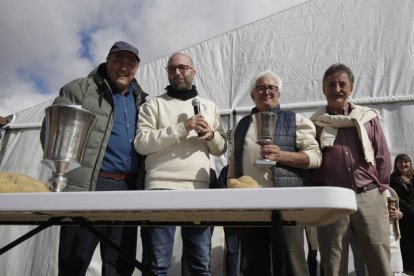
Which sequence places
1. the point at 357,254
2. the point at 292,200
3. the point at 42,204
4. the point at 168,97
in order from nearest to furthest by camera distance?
the point at 292,200 → the point at 42,204 → the point at 168,97 → the point at 357,254

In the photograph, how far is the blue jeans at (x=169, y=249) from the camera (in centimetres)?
165

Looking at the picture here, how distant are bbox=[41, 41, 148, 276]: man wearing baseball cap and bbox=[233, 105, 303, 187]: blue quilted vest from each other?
45 cm

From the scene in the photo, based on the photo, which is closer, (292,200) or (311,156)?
(292,200)

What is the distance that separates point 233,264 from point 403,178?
4.80ft

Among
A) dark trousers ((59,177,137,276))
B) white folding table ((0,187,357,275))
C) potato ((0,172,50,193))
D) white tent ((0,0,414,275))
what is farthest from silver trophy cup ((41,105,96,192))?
white tent ((0,0,414,275))

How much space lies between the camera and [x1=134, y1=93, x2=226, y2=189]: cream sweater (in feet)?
5.33

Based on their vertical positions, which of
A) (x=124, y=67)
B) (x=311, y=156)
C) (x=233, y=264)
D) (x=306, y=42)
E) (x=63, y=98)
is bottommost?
(x=233, y=264)

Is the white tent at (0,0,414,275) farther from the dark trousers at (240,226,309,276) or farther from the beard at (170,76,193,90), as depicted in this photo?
the dark trousers at (240,226,309,276)

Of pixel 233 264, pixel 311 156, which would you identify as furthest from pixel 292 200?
pixel 233 264

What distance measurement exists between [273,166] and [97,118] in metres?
0.78

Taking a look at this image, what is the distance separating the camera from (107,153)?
5.74ft

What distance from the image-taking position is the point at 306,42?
3.84 metres

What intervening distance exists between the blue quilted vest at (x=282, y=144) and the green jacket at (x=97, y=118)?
448mm

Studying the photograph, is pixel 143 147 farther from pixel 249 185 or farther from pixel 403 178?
pixel 403 178
